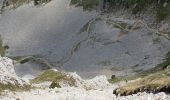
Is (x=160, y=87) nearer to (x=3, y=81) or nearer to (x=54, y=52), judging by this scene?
(x=3, y=81)

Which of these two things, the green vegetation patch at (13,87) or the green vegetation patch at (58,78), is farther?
the green vegetation patch at (58,78)

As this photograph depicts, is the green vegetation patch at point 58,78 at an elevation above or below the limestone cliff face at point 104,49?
below

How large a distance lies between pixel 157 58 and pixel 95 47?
34.5m

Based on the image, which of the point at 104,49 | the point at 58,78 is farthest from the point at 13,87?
the point at 104,49

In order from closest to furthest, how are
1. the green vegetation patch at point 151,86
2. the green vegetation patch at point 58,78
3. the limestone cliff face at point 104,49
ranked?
the green vegetation patch at point 151,86, the green vegetation patch at point 58,78, the limestone cliff face at point 104,49

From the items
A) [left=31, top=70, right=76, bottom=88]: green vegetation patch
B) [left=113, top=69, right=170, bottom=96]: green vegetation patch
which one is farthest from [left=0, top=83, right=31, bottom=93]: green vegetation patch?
[left=31, top=70, right=76, bottom=88]: green vegetation patch

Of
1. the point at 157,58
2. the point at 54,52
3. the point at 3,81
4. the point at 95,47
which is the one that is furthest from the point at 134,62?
the point at 3,81

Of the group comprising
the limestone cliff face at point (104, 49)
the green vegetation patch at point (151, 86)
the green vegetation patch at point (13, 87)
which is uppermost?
the limestone cliff face at point (104, 49)

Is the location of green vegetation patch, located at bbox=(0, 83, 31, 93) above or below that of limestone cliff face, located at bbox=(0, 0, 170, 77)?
below

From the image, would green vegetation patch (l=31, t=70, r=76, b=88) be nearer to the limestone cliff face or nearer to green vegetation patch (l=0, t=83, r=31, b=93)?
green vegetation patch (l=0, t=83, r=31, b=93)

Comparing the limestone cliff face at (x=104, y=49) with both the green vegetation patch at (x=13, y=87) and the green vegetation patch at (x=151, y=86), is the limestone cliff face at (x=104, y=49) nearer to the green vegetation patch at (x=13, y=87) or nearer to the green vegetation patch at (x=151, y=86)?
the green vegetation patch at (x=13, y=87)

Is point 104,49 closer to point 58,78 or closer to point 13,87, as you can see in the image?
point 58,78

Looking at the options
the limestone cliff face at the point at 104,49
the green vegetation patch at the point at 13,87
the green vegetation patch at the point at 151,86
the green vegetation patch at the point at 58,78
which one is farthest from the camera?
the limestone cliff face at the point at 104,49

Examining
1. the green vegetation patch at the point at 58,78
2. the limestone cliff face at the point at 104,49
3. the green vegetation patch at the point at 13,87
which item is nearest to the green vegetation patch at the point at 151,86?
the green vegetation patch at the point at 13,87
